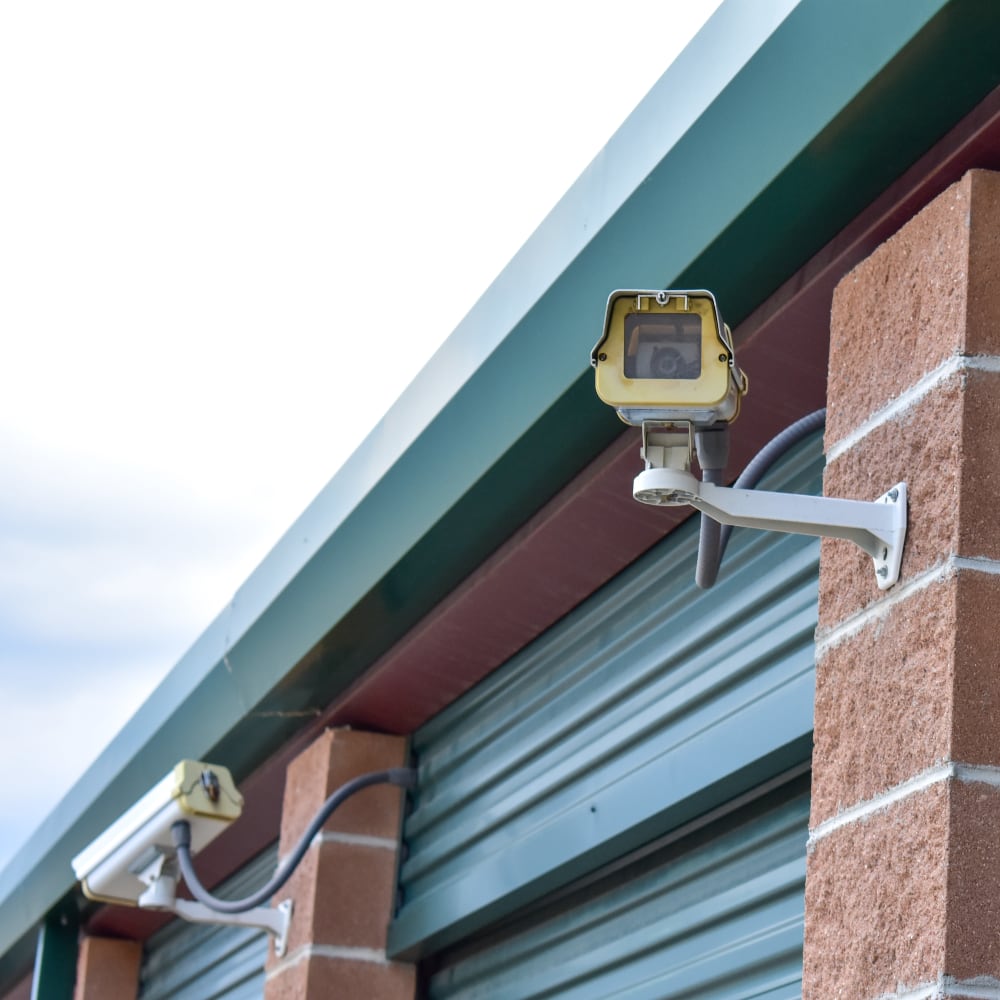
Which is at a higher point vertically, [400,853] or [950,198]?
[950,198]

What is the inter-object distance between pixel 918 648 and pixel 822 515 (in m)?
0.24

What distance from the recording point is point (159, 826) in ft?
17.4

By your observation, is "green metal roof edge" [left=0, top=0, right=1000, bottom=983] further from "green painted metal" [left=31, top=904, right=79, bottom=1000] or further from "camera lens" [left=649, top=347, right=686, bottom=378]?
"green painted metal" [left=31, top=904, right=79, bottom=1000]

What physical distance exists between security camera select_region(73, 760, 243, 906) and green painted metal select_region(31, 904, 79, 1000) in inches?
95.9

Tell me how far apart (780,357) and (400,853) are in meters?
2.29

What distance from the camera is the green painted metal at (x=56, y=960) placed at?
26.1ft

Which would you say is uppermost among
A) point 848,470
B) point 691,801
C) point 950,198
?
point 950,198

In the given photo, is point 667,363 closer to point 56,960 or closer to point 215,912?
point 215,912

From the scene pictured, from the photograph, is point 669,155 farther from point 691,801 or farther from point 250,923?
point 250,923

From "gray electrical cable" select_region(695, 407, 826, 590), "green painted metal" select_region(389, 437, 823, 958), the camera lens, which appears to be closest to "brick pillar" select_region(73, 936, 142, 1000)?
"green painted metal" select_region(389, 437, 823, 958)

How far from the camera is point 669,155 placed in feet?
10.7

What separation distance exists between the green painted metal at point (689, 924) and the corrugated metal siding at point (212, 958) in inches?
71.5

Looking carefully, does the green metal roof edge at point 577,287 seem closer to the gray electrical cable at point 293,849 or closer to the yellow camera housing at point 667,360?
the gray electrical cable at point 293,849

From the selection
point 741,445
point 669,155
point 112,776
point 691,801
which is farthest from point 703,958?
point 112,776
